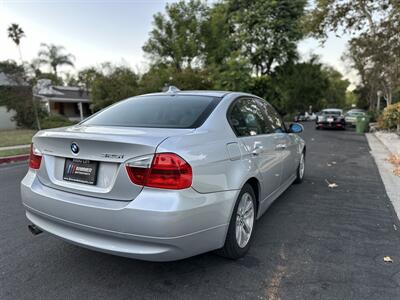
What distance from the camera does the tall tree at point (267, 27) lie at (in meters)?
28.8

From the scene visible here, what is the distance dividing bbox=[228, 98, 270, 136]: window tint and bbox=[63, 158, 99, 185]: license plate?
1.34 m

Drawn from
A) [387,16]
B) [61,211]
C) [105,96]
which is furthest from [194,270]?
[105,96]

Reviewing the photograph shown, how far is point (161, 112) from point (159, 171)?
43.1 inches

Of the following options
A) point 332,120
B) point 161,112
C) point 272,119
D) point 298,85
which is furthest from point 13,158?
point 298,85

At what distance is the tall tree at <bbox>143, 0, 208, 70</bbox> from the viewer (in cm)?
3294

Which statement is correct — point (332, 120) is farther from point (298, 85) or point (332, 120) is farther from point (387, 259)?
point (298, 85)

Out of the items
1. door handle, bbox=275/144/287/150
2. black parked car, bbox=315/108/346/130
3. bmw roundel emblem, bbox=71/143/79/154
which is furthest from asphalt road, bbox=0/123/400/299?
black parked car, bbox=315/108/346/130

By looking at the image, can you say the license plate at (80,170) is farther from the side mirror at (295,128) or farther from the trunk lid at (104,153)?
the side mirror at (295,128)

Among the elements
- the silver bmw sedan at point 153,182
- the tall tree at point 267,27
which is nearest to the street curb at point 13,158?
the silver bmw sedan at point 153,182

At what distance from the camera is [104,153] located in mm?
2191

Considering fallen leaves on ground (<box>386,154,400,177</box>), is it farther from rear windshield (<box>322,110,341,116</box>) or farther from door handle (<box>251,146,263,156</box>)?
rear windshield (<box>322,110,341,116</box>)

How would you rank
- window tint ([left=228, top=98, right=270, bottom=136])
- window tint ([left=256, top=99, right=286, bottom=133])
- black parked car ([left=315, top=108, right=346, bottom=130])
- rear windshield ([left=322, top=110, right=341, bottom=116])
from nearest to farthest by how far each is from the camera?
1. window tint ([left=228, top=98, right=270, bottom=136])
2. window tint ([left=256, top=99, right=286, bottom=133])
3. black parked car ([left=315, top=108, right=346, bottom=130])
4. rear windshield ([left=322, top=110, right=341, bottom=116])

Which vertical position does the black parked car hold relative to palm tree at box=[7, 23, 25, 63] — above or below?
below

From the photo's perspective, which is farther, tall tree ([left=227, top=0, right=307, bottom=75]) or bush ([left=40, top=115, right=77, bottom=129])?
tall tree ([left=227, top=0, right=307, bottom=75])
